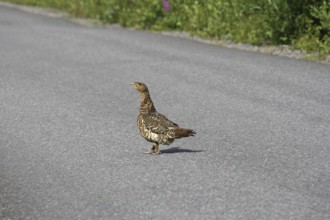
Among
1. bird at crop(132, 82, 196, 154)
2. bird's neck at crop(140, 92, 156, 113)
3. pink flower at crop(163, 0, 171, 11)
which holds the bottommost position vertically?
pink flower at crop(163, 0, 171, 11)

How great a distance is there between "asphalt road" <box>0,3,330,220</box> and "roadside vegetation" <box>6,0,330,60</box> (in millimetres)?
787

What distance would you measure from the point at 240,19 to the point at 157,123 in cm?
852

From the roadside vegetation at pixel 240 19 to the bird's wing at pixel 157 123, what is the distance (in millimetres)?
6211

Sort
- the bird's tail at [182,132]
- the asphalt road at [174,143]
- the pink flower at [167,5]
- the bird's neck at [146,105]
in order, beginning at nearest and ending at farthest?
the asphalt road at [174,143], the bird's tail at [182,132], the bird's neck at [146,105], the pink flower at [167,5]

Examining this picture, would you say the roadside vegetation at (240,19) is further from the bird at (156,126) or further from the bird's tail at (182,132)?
the bird's tail at (182,132)

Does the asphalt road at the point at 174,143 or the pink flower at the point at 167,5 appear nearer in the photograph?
the asphalt road at the point at 174,143

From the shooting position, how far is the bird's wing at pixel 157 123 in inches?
270

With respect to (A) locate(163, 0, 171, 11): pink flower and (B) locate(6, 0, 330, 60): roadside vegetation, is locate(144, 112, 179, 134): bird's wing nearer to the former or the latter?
(B) locate(6, 0, 330, 60): roadside vegetation

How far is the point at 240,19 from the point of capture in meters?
15.0

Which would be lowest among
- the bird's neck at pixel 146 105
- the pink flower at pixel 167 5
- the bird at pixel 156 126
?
the pink flower at pixel 167 5

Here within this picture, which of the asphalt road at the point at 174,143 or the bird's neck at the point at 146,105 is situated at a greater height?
the bird's neck at the point at 146,105

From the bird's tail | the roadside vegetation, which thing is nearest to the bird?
the bird's tail

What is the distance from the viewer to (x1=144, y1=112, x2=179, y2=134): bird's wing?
686 cm

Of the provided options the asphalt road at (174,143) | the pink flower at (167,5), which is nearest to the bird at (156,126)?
the asphalt road at (174,143)
